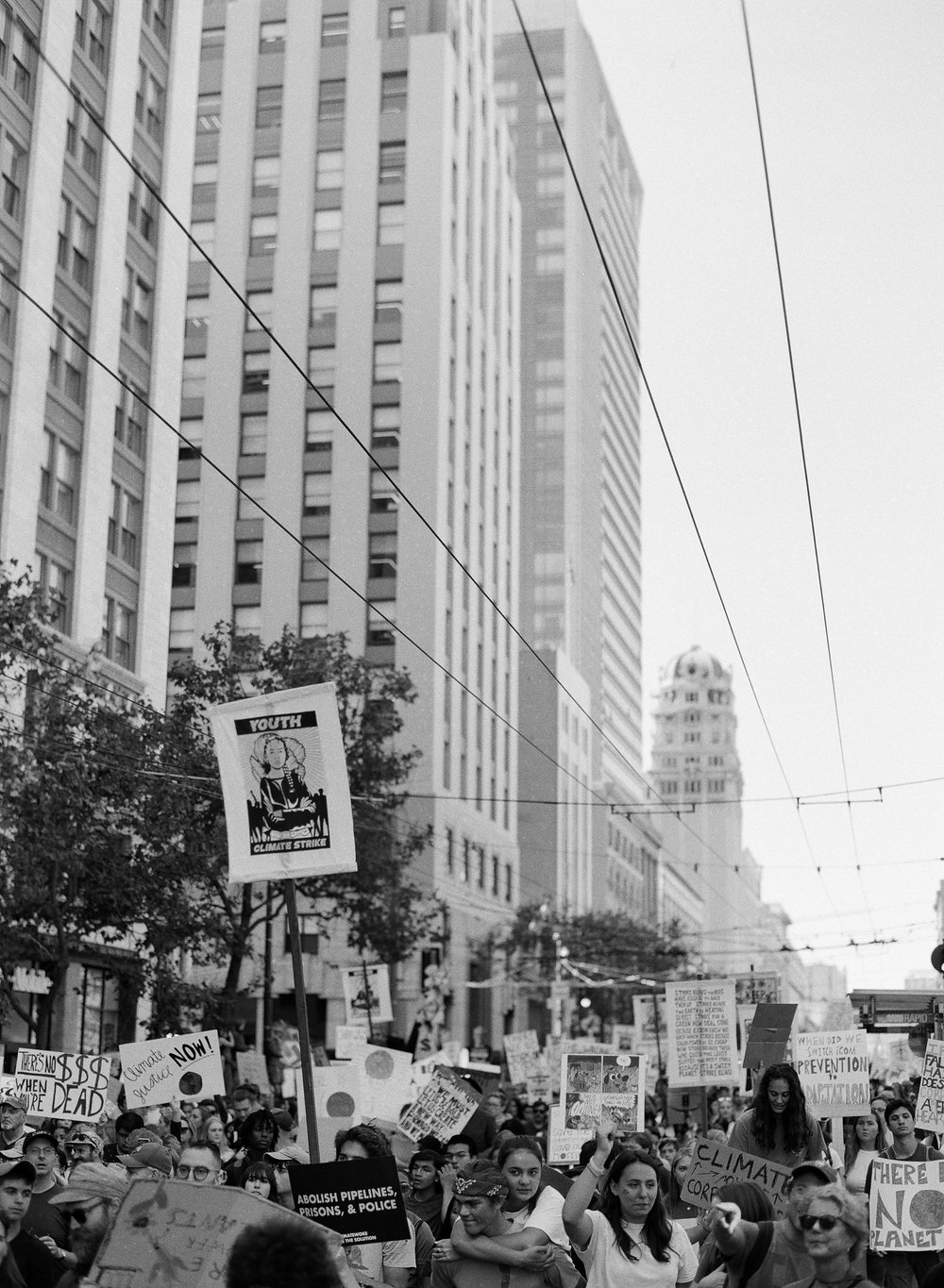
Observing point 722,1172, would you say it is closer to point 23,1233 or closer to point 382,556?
point 23,1233

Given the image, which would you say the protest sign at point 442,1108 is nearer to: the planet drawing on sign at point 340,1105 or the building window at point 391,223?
the planet drawing on sign at point 340,1105

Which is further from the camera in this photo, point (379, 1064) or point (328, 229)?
point (328, 229)

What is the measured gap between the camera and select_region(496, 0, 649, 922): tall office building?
125 m

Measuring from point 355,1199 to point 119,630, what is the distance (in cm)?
3671

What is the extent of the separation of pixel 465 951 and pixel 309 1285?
6779 cm

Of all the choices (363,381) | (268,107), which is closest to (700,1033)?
(363,381)

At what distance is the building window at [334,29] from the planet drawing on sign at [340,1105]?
6886cm

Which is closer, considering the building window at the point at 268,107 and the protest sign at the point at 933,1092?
the protest sign at the point at 933,1092

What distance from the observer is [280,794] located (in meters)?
11.8

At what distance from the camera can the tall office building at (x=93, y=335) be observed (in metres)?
39.1

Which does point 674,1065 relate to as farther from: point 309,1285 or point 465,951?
point 465,951

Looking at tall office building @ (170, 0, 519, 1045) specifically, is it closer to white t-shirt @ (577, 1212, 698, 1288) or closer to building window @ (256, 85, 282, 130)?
building window @ (256, 85, 282, 130)

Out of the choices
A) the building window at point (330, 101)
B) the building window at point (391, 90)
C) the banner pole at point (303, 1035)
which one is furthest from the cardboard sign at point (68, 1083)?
the building window at point (330, 101)

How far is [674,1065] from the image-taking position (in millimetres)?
20328
